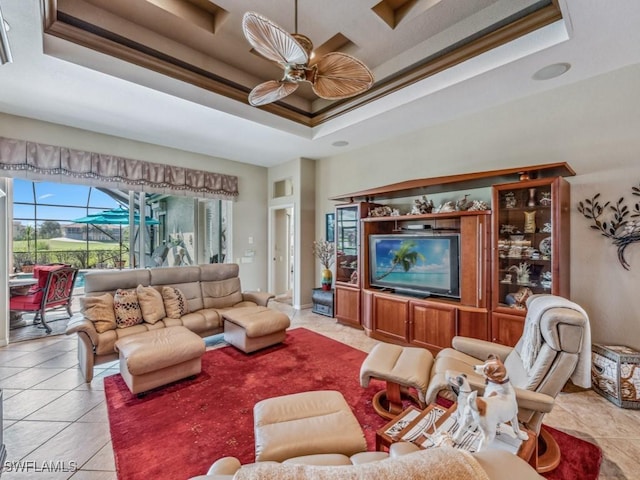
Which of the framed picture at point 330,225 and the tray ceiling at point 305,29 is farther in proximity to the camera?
the framed picture at point 330,225

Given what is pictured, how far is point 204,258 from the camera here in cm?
610

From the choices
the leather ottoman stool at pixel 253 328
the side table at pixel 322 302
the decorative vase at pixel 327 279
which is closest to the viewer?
the leather ottoman stool at pixel 253 328

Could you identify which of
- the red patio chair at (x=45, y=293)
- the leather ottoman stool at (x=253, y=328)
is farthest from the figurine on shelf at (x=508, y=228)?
the red patio chair at (x=45, y=293)

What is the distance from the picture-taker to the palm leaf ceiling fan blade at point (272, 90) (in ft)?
8.25

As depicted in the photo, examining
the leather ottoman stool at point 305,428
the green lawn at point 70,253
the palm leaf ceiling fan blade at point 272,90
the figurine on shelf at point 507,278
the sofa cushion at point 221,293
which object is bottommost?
the leather ottoman stool at point 305,428

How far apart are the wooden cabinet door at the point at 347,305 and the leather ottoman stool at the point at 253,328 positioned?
4.13ft

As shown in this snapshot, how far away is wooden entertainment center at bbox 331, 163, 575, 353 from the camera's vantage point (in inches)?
112

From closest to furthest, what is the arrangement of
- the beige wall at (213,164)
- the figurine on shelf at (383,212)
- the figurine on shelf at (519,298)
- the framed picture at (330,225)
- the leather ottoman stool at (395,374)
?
the leather ottoman stool at (395,374) < the figurine on shelf at (519,298) < the beige wall at (213,164) < the figurine on shelf at (383,212) < the framed picture at (330,225)

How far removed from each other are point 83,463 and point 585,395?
3.98 metres

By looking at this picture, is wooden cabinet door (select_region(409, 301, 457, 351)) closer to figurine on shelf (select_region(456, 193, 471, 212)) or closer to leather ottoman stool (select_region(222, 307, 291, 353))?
figurine on shelf (select_region(456, 193, 471, 212))

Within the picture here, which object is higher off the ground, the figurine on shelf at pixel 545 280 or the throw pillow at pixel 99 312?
the figurine on shelf at pixel 545 280

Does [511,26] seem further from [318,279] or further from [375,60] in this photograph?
[318,279]

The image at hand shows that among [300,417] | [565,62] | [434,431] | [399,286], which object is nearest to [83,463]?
[300,417]

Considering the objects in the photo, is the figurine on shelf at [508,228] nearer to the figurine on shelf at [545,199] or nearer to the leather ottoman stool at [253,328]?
the figurine on shelf at [545,199]
